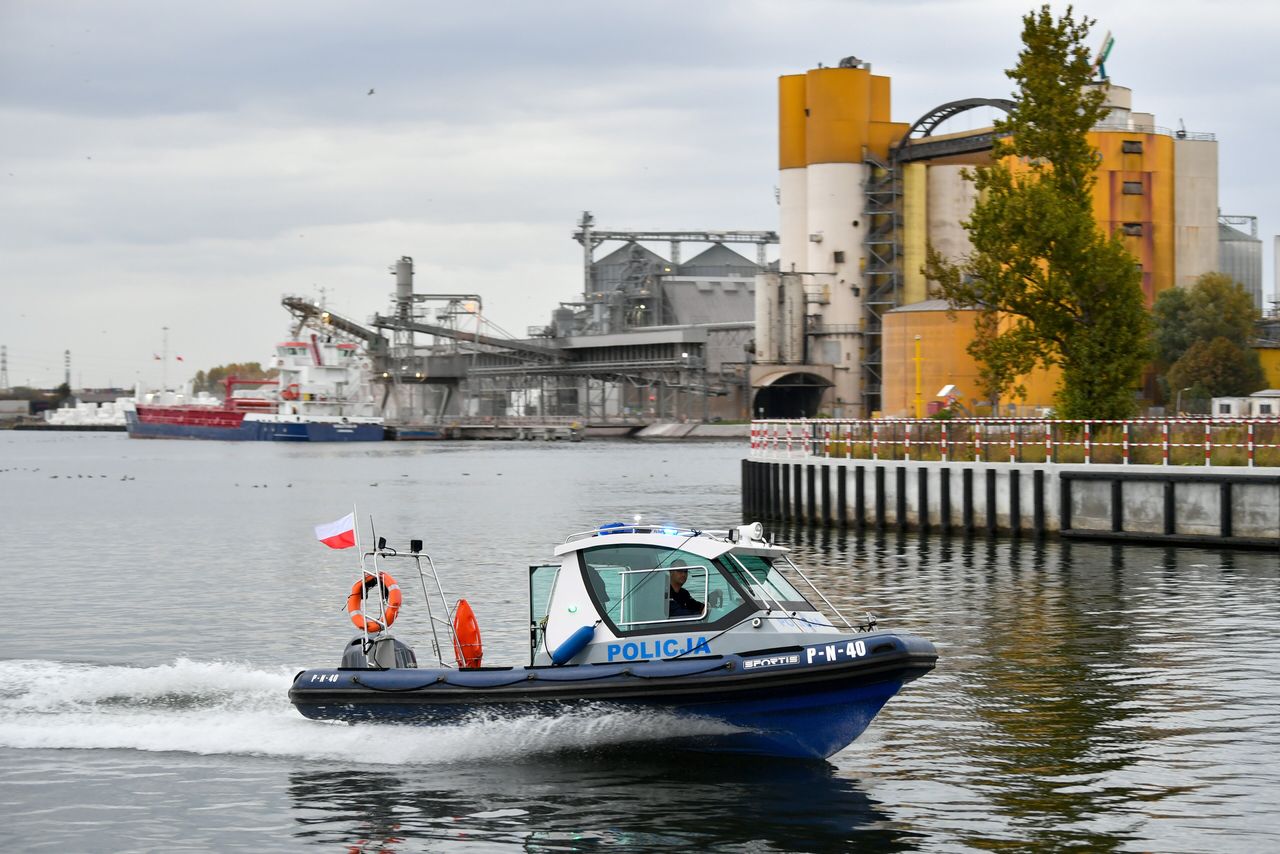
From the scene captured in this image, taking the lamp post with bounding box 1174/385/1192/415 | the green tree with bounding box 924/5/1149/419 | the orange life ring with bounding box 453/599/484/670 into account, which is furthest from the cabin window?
the lamp post with bounding box 1174/385/1192/415

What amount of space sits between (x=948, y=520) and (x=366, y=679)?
30788 mm

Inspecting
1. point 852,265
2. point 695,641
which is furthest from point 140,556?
point 852,265

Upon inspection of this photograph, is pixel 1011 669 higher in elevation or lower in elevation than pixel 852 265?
lower

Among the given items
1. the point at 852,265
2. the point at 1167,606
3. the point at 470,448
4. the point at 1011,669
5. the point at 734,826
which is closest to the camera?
the point at 734,826

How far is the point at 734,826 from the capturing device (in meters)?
16.2

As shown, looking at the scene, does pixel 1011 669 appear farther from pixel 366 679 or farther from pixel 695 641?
pixel 366 679

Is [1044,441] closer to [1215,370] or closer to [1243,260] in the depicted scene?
[1215,370]

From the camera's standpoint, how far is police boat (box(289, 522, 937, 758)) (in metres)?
17.5

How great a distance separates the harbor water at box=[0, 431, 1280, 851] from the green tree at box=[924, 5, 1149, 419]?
9.02 meters

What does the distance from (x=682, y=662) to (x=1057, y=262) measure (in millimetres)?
34451

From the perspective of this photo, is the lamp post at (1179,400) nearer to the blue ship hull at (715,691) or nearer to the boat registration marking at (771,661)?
the blue ship hull at (715,691)

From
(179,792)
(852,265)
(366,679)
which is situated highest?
(852,265)

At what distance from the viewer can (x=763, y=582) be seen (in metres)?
18.5

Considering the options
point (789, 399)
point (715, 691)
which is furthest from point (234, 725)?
point (789, 399)
